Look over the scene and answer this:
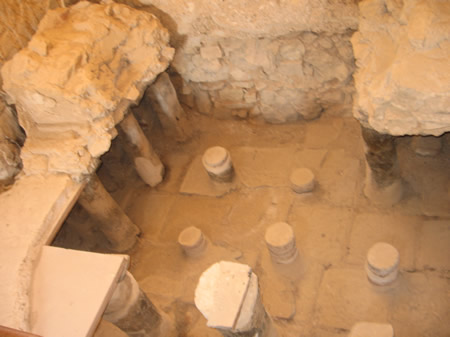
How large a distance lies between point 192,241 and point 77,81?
1742 millimetres

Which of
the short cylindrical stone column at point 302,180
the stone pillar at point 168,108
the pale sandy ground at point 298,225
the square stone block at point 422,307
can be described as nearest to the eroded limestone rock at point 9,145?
the pale sandy ground at point 298,225

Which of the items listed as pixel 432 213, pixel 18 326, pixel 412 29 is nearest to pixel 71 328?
pixel 18 326

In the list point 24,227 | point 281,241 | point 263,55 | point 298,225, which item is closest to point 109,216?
point 24,227

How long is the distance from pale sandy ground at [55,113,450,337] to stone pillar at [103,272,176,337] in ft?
1.21

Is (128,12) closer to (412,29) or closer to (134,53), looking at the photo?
(134,53)

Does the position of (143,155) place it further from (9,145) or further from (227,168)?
(9,145)

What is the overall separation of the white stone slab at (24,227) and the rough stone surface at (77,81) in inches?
6.5

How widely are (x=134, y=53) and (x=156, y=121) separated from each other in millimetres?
1295

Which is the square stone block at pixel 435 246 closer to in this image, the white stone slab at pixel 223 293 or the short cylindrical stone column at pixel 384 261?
the short cylindrical stone column at pixel 384 261

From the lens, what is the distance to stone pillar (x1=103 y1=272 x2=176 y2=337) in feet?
10.4

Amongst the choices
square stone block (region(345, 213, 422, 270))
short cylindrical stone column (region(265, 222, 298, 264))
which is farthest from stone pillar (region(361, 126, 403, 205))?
short cylindrical stone column (region(265, 222, 298, 264))

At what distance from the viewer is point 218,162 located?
14.3 feet

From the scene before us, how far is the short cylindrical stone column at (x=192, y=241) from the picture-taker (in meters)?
4.14

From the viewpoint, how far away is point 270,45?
4457 millimetres
